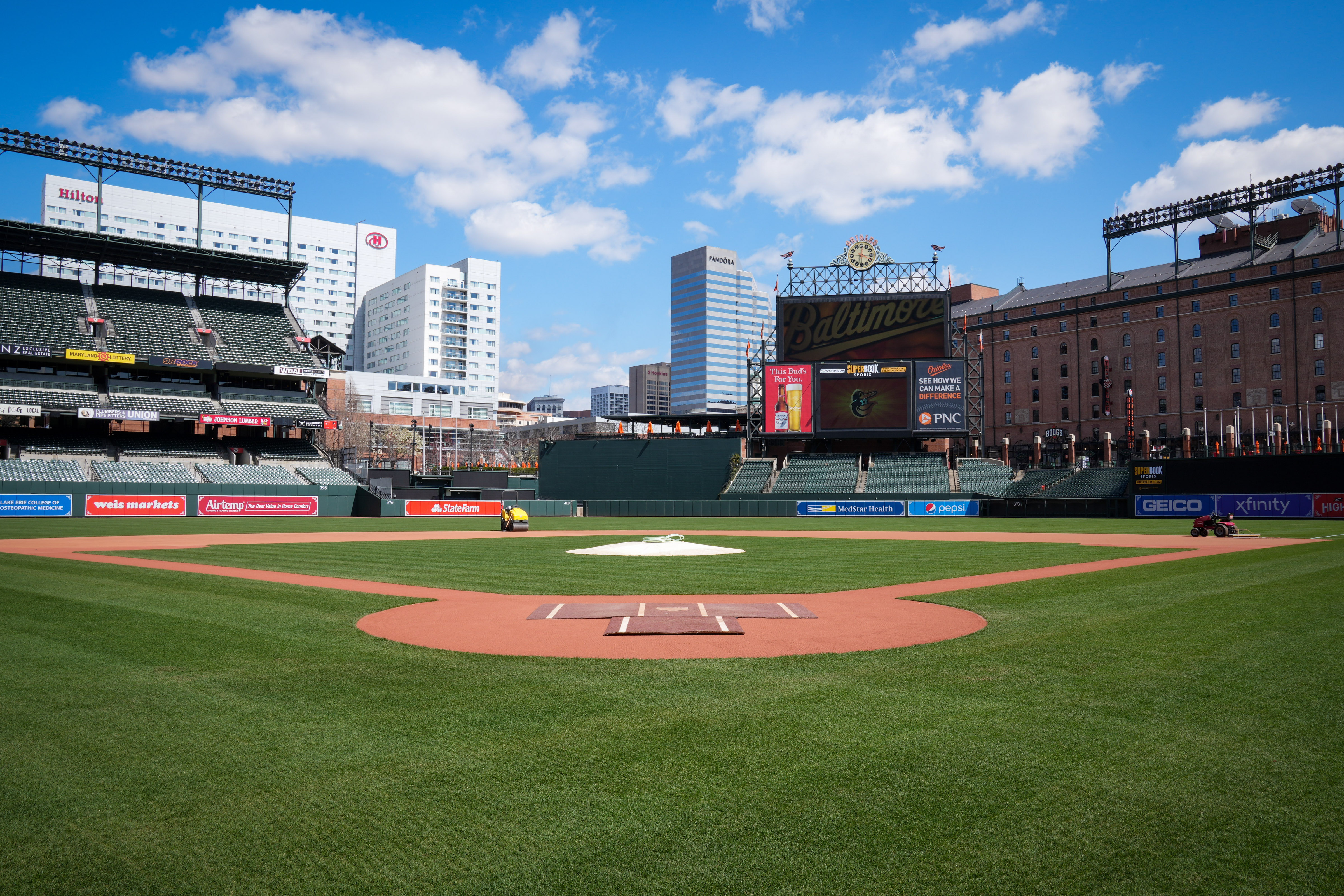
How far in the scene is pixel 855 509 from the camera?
191ft

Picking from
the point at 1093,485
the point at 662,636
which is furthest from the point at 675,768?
the point at 1093,485

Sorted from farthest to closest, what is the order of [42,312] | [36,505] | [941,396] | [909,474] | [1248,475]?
[909,474], [941,396], [42,312], [36,505], [1248,475]

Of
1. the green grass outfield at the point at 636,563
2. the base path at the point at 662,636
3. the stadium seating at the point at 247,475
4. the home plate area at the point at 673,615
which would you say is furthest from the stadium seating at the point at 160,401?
the home plate area at the point at 673,615

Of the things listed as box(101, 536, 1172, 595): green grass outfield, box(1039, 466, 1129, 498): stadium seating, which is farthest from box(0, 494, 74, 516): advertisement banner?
box(1039, 466, 1129, 498): stadium seating

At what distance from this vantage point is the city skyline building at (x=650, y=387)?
166625mm

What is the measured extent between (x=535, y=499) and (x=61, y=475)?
3059cm

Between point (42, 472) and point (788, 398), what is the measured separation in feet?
159

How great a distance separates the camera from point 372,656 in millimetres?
9312

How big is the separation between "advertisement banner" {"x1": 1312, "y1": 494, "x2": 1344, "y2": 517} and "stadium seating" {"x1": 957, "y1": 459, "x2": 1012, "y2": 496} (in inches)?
773

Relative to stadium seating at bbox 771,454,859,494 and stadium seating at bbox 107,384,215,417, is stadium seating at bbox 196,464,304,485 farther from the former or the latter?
stadium seating at bbox 771,454,859,494

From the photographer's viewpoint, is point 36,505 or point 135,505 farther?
point 135,505

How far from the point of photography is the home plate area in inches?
428

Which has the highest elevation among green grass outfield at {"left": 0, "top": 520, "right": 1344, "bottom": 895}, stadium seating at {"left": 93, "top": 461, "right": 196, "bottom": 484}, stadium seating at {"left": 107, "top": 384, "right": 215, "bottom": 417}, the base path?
stadium seating at {"left": 107, "top": 384, "right": 215, "bottom": 417}

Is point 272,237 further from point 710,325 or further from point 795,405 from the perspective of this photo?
point 795,405
